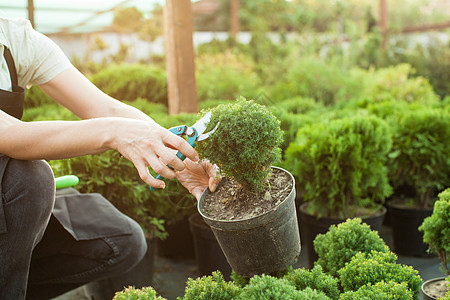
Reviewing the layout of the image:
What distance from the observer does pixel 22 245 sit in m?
1.66

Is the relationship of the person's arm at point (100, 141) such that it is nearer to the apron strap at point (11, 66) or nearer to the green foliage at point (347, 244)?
the apron strap at point (11, 66)

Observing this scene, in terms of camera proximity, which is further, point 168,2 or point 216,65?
point 216,65

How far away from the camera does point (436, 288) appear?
6.54ft

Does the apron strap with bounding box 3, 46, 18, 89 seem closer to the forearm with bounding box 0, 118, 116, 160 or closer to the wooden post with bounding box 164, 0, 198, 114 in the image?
the forearm with bounding box 0, 118, 116, 160

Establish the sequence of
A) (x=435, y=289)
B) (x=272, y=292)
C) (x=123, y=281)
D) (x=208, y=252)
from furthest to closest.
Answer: (x=208, y=252), (x=123, y=281), (x=435, y=289), (x=272, y=292)

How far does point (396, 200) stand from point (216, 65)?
4.88m

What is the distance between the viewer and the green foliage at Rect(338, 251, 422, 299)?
59.2 inches

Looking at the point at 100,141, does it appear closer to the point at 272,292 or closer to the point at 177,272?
the point at 272,292

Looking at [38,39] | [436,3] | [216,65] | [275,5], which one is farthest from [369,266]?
[436,3]

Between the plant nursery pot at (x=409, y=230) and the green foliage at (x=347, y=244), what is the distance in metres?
2.03

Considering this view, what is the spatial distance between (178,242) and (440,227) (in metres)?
2.37

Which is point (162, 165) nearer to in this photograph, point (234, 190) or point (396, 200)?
point (234, 190)

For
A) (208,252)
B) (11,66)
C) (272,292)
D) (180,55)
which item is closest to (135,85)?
(180,55)

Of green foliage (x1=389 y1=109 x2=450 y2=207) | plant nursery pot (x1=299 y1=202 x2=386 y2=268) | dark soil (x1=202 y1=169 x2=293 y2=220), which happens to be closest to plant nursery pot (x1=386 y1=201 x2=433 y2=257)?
green foliage (x1=389 y1=109 x2=450 y2=207)
